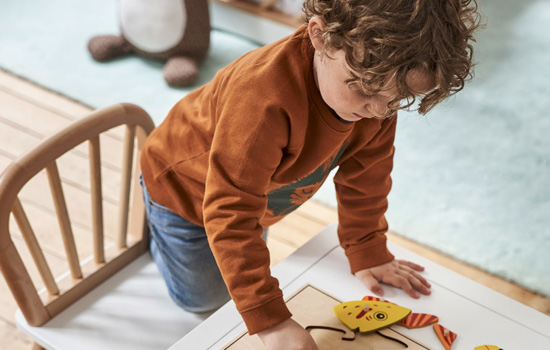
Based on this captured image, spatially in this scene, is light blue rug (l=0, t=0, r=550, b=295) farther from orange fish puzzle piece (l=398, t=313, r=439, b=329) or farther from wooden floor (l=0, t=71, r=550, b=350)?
orange fish puzzle piece (l=398, t=313, r=439, b=329)

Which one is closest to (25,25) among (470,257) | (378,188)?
(470,257)

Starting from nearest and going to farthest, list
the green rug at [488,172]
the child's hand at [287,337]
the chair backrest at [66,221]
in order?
the child's hand at [287,337] < the chair backrest at [66,221] < the green rug at [488,172]

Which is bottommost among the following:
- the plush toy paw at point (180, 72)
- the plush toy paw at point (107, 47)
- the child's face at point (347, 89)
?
the plush toy paw at point (180, 72)

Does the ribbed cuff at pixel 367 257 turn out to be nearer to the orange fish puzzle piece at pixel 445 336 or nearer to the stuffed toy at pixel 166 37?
the orange fish puzzle piece at pixel 445 336

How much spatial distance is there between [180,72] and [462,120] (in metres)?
0.90

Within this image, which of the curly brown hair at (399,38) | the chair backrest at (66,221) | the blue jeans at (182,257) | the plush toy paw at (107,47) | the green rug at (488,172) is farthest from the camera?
the plush toy paw at (107,47)

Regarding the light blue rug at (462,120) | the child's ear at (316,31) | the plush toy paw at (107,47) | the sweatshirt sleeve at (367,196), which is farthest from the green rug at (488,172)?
the plush toy paw at (107,47)

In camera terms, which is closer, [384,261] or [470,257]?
[384,261]

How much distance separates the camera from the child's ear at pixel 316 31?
0.71 meters

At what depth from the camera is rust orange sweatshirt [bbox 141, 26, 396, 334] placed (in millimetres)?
763

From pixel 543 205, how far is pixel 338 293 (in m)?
1.17

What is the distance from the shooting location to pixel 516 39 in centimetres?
260

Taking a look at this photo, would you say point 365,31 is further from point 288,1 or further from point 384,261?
point 288,1

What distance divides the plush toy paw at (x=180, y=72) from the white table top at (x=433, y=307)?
1331 mm
